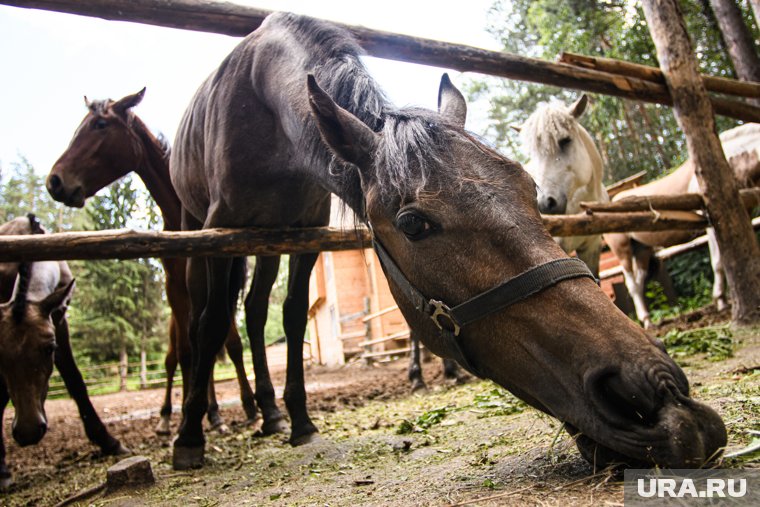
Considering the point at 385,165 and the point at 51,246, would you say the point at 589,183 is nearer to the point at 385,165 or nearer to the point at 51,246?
the point at 385,165

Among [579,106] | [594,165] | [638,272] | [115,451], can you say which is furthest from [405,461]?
[638,272]

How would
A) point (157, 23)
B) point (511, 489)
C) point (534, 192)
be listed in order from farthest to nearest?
point (157, 23)
point (534, 192)
point (511, 489)

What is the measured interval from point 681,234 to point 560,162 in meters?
3.18

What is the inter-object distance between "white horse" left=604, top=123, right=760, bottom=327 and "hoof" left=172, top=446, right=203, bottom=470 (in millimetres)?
5696

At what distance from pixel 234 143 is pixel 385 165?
56.2 inches

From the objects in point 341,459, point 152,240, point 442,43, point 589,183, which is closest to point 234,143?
point 152,240

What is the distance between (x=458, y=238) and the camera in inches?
66.1

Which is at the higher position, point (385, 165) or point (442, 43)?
point (442, 43)

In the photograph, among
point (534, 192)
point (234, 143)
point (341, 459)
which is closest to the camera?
point (534, 192)

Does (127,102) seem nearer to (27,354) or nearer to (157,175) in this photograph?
(157,175)

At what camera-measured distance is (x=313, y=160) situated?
2.41m

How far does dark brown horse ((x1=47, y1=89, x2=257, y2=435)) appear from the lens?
4.64 meters

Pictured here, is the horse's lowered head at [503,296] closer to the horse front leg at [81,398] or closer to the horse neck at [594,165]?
the horse front leg at [81,398]

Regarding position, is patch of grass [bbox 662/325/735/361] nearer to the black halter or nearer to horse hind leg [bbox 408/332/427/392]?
horse hind leg [bbox 408/332/427/392]
